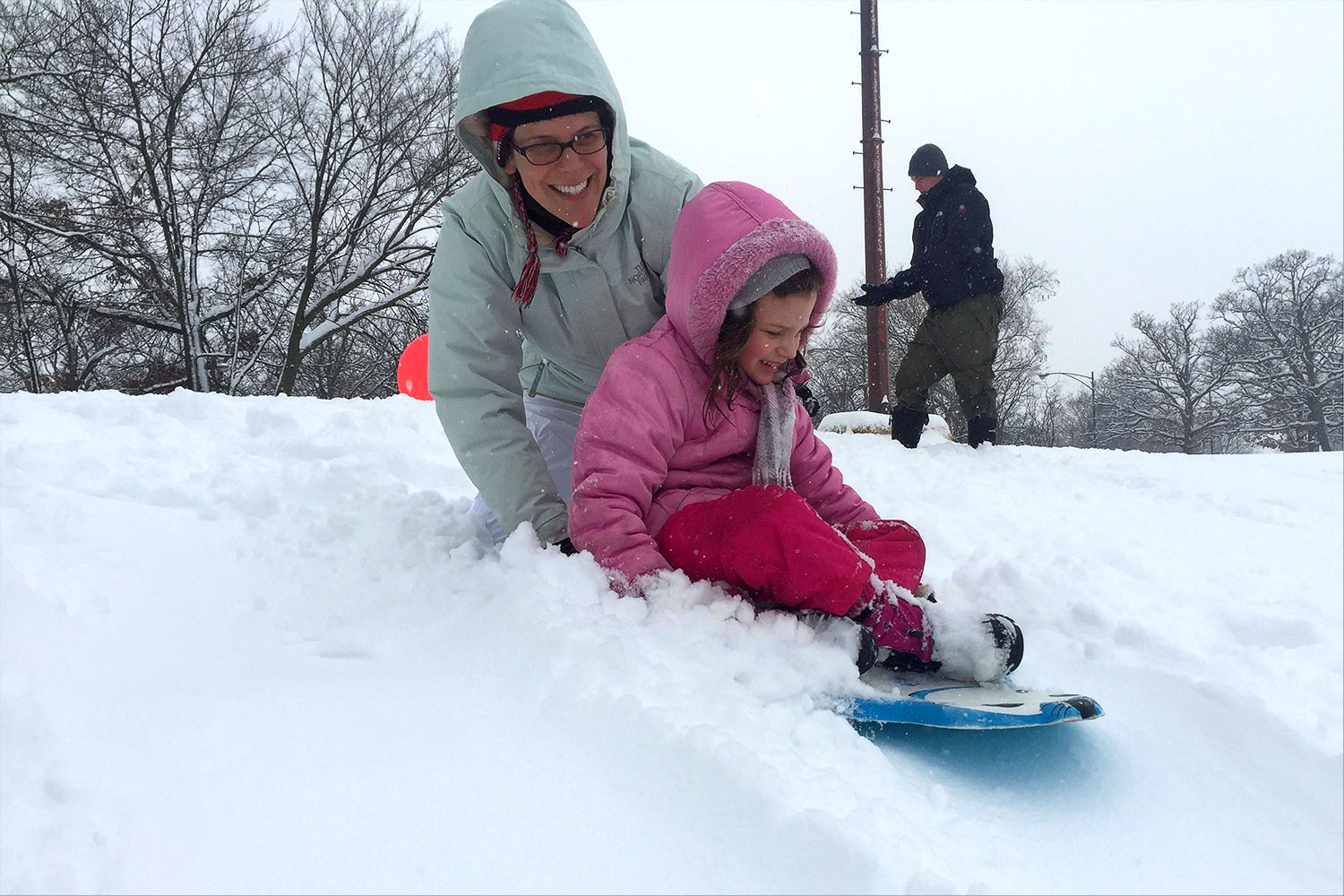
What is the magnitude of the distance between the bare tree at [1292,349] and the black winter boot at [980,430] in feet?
78.8

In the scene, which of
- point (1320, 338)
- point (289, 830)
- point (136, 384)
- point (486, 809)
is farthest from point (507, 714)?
point (1320, 338)

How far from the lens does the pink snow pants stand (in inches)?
62.1

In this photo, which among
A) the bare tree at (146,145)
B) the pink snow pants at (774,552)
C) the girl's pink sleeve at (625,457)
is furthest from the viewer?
the bare tree at (146,145)

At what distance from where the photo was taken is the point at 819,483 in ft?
7.28

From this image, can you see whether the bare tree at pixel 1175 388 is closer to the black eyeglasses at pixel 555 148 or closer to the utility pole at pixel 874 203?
the utility pole at pixel 874 203

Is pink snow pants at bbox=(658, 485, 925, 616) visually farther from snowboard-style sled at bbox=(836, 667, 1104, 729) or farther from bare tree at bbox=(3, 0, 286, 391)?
bare tree at bbox=(3, 0, 286, 391)

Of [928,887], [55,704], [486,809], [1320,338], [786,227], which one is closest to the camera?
[928,887]

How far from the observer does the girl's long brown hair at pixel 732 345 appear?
A: 192 cm

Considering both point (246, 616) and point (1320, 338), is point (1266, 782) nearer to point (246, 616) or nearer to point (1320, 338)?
point (246, 616)

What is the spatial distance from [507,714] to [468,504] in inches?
55.5

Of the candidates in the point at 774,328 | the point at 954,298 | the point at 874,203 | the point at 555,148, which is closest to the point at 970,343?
the point at 954,298

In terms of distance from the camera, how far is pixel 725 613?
5.19 ft

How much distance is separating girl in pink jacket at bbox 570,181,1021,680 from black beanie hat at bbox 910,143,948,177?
379 centimetres

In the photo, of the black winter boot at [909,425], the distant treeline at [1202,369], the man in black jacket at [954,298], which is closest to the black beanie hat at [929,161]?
the man in black jacket at [954,298]
